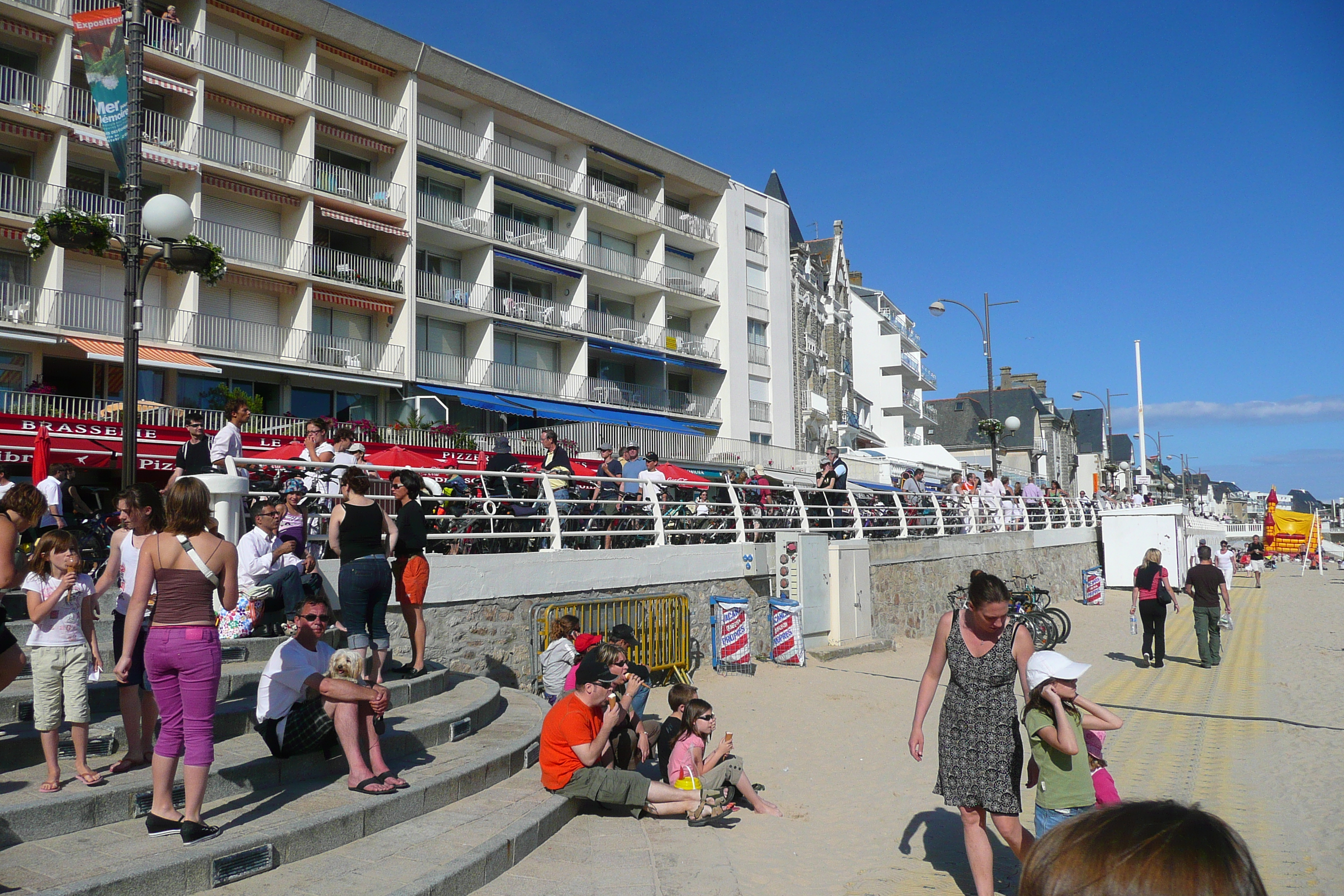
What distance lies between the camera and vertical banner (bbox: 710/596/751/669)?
41.8 feet

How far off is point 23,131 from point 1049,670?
79.2ft

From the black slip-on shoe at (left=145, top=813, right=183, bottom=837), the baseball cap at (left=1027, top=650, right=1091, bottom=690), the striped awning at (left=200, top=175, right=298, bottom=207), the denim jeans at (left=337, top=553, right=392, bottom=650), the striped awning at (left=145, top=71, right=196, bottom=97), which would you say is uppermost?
the striped awning at (left=145, top=71, right=196, bottom=97)

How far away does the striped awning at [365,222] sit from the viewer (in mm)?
26047

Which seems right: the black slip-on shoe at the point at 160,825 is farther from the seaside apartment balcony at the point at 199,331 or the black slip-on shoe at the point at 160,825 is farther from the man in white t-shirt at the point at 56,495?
the seaside apartment balcony at the point at 199,331

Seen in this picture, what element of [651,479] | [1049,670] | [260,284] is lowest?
[1049,670]

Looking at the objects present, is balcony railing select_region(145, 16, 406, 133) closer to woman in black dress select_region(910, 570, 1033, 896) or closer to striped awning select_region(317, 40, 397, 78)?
striped awning select_region(317, 40, 397, 78)

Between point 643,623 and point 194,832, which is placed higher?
point 643,623

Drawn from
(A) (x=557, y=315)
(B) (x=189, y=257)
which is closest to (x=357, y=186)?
(A) (x=557, y=315)

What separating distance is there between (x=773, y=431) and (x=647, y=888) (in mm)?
35029

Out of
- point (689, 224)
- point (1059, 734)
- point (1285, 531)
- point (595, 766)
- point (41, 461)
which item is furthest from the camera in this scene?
point (1285, 531)

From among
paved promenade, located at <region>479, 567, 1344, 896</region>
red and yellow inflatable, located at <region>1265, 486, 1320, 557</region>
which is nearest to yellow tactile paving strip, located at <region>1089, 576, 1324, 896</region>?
paved promenade, located at <region>479, 567, 1344, 896</region>

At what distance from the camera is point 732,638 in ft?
41.8

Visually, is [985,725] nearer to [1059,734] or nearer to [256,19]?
[1059,734]

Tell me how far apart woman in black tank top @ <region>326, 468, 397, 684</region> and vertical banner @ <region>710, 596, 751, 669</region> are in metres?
6.06
